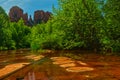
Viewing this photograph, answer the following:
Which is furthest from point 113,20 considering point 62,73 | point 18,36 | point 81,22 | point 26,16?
point 26,16

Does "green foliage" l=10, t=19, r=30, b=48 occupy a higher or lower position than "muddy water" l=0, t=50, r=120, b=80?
higher

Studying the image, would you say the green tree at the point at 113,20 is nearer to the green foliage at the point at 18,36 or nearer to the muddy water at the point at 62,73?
the muddy water at the point at 62,73

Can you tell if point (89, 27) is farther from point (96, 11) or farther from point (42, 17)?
point (42, 17)

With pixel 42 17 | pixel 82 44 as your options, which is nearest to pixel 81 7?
pixel 82 44

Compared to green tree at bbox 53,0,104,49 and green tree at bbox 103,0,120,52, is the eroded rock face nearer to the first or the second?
green tree at bbox 53,0,104,49

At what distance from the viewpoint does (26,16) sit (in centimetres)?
13600

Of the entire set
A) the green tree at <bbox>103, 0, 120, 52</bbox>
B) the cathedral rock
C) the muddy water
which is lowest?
the muddy water

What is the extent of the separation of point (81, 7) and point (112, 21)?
14.6 ft

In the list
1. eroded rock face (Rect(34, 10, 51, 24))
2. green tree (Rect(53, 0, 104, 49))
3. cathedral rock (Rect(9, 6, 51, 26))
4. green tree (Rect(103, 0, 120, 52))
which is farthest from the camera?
eroded rock face (Rect(34, 10, 51, 24))

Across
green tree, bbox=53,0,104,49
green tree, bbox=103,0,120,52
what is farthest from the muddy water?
green tree, bbox=53,0,104,49

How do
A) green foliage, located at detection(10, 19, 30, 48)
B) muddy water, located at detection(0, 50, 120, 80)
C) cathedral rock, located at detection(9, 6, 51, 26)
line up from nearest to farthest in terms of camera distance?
muddy water, located at detection(0, 50, 120, 80) < green foliage, located at detection(10, 19, 30, 48) < cathedral rock, located at detection(9, 6, 51, 26)

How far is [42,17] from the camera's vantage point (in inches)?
5428

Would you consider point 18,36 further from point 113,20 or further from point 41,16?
point 41,16

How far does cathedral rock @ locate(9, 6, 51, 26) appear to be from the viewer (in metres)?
131
